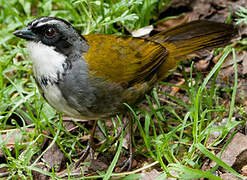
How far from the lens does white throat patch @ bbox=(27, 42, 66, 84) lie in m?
3.77

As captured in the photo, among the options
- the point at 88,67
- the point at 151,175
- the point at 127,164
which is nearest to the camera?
the point at 151,175

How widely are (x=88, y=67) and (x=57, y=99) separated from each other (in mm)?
433

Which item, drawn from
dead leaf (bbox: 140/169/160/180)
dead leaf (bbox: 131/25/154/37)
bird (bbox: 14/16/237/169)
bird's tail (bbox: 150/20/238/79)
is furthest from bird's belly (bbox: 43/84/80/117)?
dead leaf (bbox: 131/25/154/37)

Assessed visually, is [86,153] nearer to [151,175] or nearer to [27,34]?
[151,175]

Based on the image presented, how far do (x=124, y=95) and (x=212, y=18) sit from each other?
2468 millimetres

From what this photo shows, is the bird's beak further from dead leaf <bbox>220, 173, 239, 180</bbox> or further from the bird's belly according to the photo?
dead leaf <bbox>220, 173, 239, 180</bbox>

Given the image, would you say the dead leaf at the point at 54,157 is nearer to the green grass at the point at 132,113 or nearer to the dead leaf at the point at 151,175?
the green grass at the point at 132,113

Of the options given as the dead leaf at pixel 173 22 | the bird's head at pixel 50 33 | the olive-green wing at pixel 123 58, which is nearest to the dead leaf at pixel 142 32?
the dead leaf at pixel 173 22

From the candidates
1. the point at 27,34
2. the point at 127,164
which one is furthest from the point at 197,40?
the point at 27,34

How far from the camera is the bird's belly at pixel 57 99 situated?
150 inches

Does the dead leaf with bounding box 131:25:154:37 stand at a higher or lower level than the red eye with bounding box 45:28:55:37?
lower

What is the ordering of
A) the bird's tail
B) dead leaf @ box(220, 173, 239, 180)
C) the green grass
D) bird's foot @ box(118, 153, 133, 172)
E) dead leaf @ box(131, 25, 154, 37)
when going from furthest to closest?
dead leaf @ box(131, 25, 154, 37) → the bird's tail → bird's foot @ box(118, 153, 133, 172) → the green grass → dead leaf @ box(220, 173, 239, 180)

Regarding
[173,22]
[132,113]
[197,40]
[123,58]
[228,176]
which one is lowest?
[228,176]

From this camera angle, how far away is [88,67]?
3932mm
